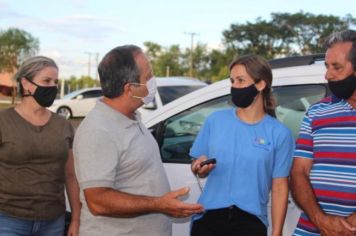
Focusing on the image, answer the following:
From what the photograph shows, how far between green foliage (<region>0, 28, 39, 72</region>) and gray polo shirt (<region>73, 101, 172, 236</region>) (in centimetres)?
6300

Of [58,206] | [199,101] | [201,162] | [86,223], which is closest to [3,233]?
[58,206]

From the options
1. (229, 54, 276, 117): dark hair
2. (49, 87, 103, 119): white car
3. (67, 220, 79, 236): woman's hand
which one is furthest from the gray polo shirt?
(49, 87, 103, 119): white car

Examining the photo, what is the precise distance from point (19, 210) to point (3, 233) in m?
0.15

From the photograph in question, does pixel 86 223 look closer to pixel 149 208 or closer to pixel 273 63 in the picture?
pixel 149 208

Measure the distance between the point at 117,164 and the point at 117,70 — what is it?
44 cm

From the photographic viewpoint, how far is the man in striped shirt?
103 inches

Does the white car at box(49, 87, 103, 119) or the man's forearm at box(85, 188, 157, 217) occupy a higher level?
the man's forearm at box(85, 188, 157, 217)

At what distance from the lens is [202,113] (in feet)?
12.6

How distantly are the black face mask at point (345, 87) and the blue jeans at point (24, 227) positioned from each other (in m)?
1.77

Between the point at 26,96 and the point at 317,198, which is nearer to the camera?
the point at 317,198

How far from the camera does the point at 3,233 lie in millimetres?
3023

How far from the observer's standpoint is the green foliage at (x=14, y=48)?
207ft

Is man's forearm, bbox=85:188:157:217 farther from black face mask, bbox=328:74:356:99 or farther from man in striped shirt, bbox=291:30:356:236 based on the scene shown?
black face mask, bbox=328:74:356:99

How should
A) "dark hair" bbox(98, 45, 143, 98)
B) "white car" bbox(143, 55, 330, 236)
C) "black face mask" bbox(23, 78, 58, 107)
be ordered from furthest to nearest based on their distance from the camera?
"white car" bbox(143, 55, 330, 236), "black face mask" bbox(23, 78, 58, 107), "dark hair" bbox(98, 45, 143, 98)
